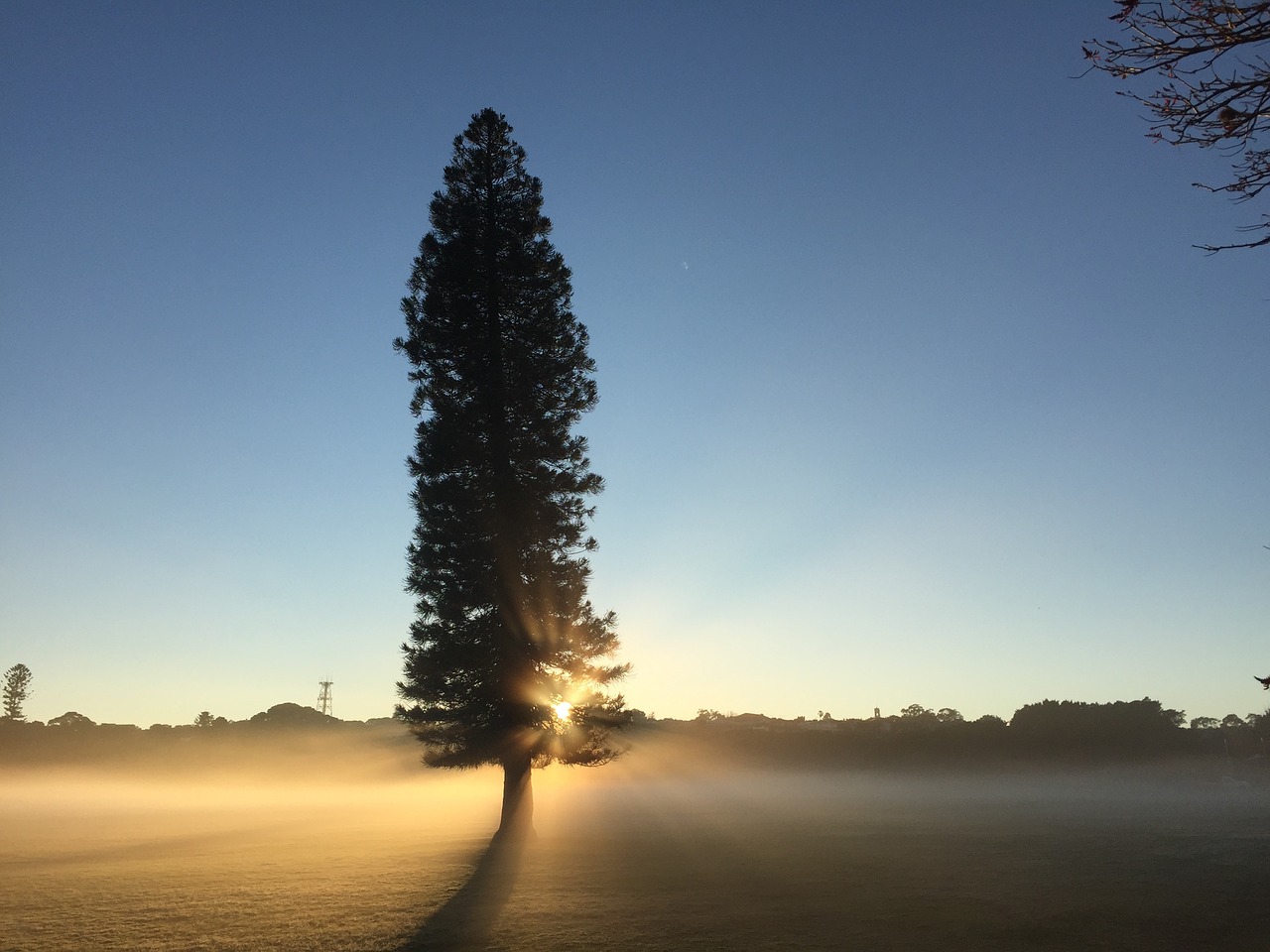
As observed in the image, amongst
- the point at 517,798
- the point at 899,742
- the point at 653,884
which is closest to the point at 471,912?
the point at 653,884

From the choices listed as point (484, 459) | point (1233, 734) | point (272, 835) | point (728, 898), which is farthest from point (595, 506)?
point (1233, 734)

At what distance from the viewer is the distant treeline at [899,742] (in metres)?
89.0

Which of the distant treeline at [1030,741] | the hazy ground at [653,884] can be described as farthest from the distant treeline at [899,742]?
the hazy ground at [653,884]

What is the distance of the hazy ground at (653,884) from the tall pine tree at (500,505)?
377cm

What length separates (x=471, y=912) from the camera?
1492 centimetres

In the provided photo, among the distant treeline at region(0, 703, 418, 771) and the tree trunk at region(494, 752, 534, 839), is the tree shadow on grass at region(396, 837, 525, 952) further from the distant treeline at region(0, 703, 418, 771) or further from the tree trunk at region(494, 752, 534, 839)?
the distant treeline at region(0, 703, 418, 771)

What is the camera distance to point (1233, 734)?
326 feet

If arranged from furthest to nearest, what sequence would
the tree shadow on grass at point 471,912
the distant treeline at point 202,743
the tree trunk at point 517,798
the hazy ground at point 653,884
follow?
the distant treeline at point 202,743, the tree trunk at point 517,798, the hazy ground at point 653,884, the tree shadow on grass at point 471,912

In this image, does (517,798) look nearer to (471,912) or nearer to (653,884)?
(653,884)

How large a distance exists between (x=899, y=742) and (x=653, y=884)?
83789mm

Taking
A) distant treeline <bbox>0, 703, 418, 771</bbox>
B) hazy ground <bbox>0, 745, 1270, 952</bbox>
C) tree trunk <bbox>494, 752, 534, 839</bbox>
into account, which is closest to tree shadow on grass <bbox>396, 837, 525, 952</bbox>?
hazy ground <bbox>0, 745, 1270, 952</bbox>

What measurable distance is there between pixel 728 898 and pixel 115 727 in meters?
103

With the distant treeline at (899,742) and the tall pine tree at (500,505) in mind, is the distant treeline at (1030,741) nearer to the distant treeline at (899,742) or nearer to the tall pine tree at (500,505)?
the distant treeline at (899,742)

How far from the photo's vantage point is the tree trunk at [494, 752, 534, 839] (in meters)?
25.2
